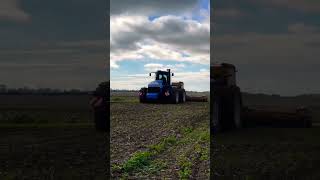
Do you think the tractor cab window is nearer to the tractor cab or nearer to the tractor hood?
the tractor cab

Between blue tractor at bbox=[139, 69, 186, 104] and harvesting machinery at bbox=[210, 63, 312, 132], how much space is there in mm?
12616

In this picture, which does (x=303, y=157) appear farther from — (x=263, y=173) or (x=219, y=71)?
(x=219, y=71)

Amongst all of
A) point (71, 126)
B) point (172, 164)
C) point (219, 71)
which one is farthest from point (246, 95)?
point (71, 126)

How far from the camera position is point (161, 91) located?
2228 cm

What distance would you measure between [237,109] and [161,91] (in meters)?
13.3

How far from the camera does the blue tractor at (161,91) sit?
2231 centimetres

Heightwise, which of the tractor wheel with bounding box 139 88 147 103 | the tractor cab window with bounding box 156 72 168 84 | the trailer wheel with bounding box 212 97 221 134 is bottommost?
the trailer wheel with bounding box 212 97 221 134

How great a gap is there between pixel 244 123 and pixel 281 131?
2.51 ft

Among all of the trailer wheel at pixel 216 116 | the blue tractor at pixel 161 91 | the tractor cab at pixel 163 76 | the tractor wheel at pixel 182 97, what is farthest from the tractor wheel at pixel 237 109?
the tractor wheel at pixel 182 97

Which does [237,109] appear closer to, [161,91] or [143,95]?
[161,91]

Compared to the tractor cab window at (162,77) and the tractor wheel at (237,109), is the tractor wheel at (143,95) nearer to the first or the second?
the tractor cab window at (162,77)

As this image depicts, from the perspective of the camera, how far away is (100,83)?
891 cm

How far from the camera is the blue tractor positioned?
73.2ft

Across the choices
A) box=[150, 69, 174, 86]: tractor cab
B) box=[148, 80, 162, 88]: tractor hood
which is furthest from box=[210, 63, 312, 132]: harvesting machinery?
box=[150, 69, 174, 86]: tractor cab
